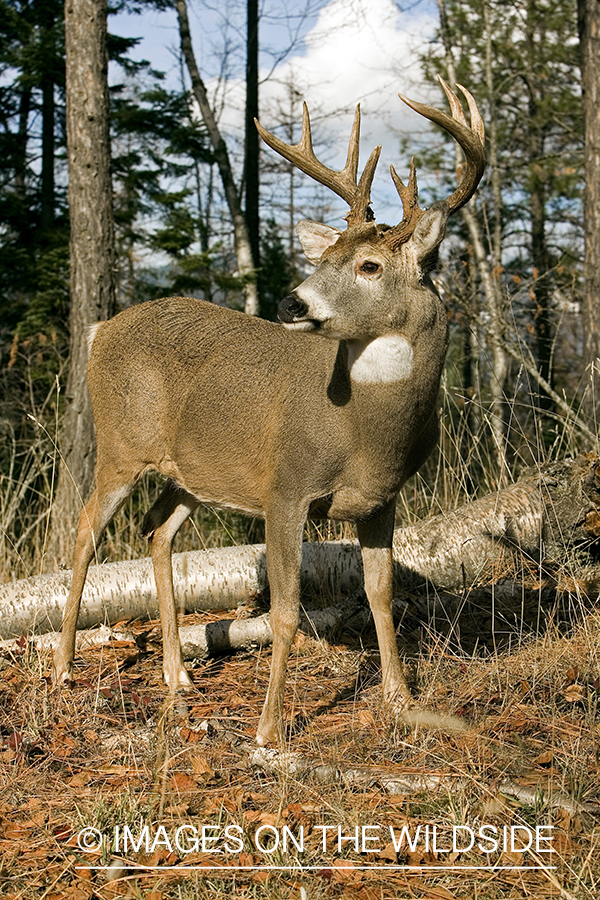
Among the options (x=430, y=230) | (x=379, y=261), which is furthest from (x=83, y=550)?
(x=430, y=230)

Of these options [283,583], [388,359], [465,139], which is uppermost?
[465,139]

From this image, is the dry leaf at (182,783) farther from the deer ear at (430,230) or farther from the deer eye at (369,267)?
the deer ear at (430,230)

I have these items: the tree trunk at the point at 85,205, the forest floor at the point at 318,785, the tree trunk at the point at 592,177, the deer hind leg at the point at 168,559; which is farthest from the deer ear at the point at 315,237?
the tree trunk at the point at 592,177

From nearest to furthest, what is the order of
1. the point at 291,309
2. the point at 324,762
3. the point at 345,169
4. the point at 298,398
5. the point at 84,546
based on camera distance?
the point at 324,762, the point at 291,309, the point at 298,398, the point at 345,169, the point at 84,546

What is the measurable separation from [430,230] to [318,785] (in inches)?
98.3

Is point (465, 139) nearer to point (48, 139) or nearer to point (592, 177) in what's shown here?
point (592, 177)

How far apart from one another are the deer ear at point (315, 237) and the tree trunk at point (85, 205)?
Answer: 12.1ft

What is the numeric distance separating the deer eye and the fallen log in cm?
255

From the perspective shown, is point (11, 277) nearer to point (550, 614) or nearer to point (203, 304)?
point (203, 304)

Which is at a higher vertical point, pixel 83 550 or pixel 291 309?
pixel 291 309

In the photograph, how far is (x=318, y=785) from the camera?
3486 mm

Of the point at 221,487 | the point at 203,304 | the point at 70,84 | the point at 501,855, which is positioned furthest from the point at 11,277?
the point at 501,855

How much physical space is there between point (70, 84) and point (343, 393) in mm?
5284

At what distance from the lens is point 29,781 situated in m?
3.72
